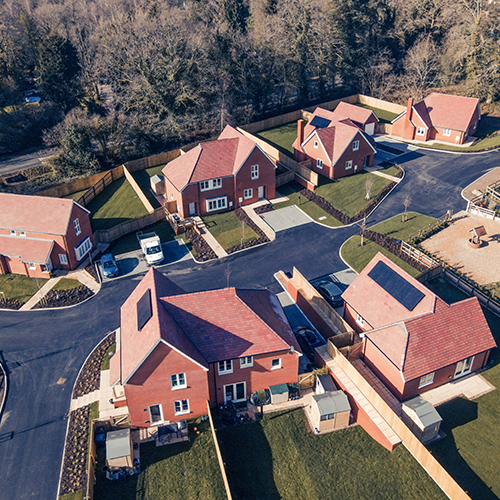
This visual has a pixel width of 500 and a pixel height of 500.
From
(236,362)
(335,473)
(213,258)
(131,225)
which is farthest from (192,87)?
(335,473)

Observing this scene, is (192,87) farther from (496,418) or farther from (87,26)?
(496,418)

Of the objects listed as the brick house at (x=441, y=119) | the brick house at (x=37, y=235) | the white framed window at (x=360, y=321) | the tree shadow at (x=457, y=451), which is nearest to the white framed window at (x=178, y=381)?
the white framed window at (x=360, y=321)

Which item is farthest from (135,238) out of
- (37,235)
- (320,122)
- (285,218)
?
(320,122)

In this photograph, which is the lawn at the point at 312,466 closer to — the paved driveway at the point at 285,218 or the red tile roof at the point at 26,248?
the paved driveway at the point at 285,218

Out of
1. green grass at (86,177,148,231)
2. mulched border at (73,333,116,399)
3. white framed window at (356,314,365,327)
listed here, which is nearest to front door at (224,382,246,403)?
mulched border at (73,333,116,399)

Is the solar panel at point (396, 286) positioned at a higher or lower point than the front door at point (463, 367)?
higher

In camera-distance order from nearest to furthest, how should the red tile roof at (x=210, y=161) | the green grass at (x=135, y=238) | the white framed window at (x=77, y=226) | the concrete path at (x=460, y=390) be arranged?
the concrete path at (x=460, y=390) < the white framed window at (x=77, y=226) < the green grass at (x=135, y=238) < the red tile roof at (x=210, y=161)

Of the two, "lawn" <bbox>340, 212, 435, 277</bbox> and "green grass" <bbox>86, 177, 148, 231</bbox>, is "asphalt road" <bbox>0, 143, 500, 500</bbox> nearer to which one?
"lawn" <bbox>340, 212, 435, 277</bbox>
